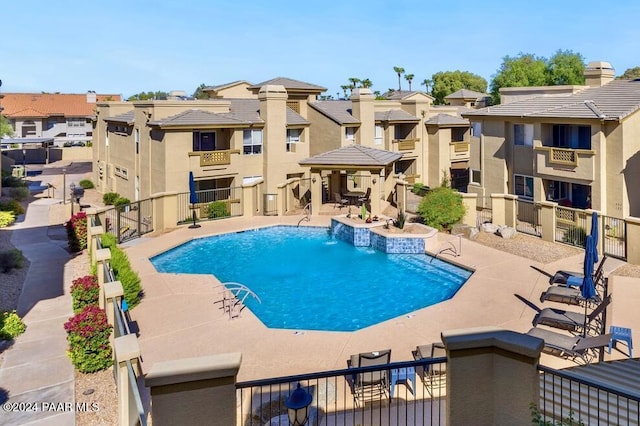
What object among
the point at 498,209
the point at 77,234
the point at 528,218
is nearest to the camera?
the point at 77,234

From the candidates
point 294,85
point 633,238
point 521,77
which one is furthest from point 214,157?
point 521,77

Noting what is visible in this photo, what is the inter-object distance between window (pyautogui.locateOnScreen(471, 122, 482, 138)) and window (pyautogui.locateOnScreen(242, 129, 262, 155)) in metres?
15.2

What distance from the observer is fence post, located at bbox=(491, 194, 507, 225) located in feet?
85.4

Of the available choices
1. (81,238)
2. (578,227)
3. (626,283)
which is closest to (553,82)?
(578,227)

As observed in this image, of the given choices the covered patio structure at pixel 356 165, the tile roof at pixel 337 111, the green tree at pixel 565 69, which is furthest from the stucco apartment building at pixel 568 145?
the green tree at pixel 565 69

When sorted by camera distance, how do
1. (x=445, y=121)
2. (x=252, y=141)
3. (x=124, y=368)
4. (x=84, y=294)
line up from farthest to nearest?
(x=445, y=121), (x=252, y=141), (x=84, y=294), (x=124, y=368)

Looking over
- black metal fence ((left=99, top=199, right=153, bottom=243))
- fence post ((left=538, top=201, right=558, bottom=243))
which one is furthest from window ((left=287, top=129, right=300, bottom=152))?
fence post ((left=538, top=201, right=558, bottom=243))

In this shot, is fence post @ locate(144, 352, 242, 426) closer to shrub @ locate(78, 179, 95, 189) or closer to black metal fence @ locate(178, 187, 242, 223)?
black metal fence @ locate(178, 187, 242, 223)

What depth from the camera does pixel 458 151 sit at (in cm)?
4553

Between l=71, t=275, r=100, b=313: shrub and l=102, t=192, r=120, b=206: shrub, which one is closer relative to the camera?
l=71, t=275, r=100, b=313: shrub

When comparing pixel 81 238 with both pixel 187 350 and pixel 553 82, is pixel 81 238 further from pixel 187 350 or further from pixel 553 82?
pixel 553 82

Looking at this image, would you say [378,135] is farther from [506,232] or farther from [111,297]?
[111,297]

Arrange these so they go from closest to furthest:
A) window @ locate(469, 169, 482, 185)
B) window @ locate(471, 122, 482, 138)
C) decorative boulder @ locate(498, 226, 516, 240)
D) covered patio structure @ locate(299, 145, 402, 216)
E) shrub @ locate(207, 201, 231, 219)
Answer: decorative boulder @ locate(498, 226, 516, 240) < covered patio structure @ locate(299, 145, 402, 216) < shrub @ locate(207, 201, 231, 219) < window @ locate(471, 122, 482, 138) < window @ locate(469, 169, 482, 185)

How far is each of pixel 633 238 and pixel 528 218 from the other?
29.7 ft
